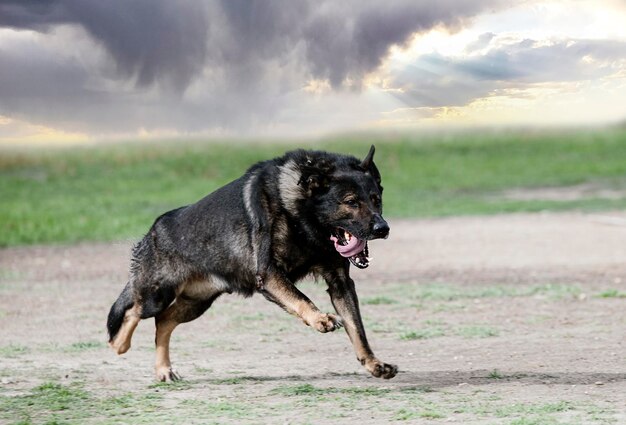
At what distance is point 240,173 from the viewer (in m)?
37.5

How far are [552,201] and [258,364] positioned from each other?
19313 mm

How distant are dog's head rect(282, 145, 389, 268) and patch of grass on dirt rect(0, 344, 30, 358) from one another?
3.05 metres

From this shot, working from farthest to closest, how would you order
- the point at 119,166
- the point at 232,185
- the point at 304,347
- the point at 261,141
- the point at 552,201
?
the point at 261,141 < the point at 119,166 < the point at 552,201 < the point at 304,347 < the point at 232,185

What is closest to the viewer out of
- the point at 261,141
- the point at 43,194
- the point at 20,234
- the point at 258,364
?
the point at 258,364

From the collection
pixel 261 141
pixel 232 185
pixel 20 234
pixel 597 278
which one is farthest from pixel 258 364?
pixel 261 141

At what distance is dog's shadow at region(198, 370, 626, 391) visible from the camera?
7.55m

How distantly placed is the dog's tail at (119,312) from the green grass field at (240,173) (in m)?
13.2

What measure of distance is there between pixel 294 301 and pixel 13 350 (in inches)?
126

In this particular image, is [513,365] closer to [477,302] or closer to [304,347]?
[304,347]

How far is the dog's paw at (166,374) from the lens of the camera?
802 centimetres

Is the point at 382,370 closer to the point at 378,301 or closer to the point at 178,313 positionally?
the point at 178,313

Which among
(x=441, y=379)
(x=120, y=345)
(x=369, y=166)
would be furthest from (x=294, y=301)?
(x=120, y=345)

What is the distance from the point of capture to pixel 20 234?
22094mm

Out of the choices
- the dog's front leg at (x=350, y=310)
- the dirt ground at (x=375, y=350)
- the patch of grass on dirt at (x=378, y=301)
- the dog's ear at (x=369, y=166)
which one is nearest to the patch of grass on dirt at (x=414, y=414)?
the dirt ground at (x=375, y=350)
